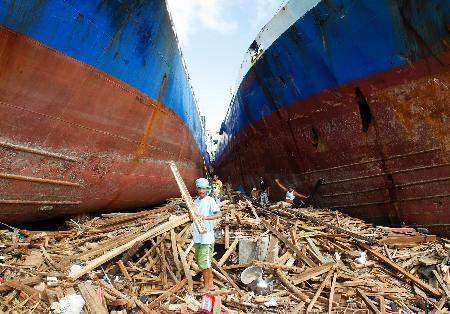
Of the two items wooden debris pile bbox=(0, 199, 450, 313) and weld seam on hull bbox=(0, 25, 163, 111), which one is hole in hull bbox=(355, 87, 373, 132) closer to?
wooden debris pile bbox=(0, 199, 450, 313)

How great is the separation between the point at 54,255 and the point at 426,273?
18.1 feet

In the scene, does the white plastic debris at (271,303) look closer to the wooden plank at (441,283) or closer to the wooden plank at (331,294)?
the wooden plank at (331,294)

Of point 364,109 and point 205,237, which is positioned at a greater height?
point 364,109

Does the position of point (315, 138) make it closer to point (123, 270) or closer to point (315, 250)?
point (315, 250)

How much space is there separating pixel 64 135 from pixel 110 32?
1932 mm

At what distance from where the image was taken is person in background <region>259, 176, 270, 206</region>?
1014cm

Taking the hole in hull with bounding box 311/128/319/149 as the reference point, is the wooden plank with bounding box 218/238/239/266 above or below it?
below

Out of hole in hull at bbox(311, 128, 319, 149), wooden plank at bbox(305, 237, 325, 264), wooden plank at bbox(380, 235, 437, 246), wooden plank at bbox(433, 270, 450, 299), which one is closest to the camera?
wooden plank at bbox(433, 270, 450, 299)

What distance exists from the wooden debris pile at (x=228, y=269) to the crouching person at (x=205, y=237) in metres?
0.24

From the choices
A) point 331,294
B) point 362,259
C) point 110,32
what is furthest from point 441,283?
point 110,32

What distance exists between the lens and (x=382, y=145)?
6660mm

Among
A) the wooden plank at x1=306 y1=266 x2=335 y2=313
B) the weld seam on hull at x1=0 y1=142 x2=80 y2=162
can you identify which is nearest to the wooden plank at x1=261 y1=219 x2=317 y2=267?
the wooden plank at x1=306 y1=266 x2=335 y2=313

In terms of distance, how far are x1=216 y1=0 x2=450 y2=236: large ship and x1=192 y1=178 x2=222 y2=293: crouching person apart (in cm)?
426

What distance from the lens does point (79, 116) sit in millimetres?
5453
